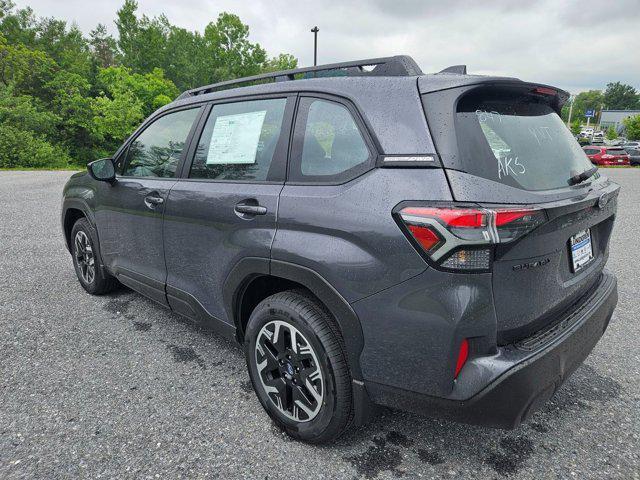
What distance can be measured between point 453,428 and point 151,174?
101 inches

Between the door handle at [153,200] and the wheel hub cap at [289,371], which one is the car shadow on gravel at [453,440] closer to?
the wheel hub cap at [289,371]

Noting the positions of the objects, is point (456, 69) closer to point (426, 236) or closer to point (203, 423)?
point (426, 236)

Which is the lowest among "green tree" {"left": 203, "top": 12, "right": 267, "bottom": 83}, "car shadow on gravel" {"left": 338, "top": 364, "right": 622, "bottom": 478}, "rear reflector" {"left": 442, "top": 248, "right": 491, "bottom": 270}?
"car shadow on gravel" {"left": 338, "top": 364, "right": 622, "bottom": 478}

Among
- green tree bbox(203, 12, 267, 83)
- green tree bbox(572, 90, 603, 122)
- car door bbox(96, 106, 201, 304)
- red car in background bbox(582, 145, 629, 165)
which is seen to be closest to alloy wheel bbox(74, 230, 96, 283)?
car door bbox(96, 106, 201, 304)

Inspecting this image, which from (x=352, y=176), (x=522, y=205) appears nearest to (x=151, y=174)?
(x=352, y=176)

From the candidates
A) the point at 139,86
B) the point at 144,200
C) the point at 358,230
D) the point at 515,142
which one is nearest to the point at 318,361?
the point at 358,230

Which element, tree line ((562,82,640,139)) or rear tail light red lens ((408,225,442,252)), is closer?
rear tail light red lens ((408,225,442,252))

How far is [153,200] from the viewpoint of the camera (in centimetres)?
292

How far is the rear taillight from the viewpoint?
1542 millimetres

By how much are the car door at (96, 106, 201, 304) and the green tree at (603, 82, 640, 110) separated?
165 meters

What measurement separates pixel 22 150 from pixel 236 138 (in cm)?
2986

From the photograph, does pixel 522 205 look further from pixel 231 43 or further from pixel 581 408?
pixel 231 43

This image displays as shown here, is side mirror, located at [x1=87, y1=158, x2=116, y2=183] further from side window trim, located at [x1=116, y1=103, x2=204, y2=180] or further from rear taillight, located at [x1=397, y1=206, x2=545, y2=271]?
rear taillight, located at [x1=397, y1=206, x2=545, y2=271]

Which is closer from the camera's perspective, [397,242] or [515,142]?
[397,242]
